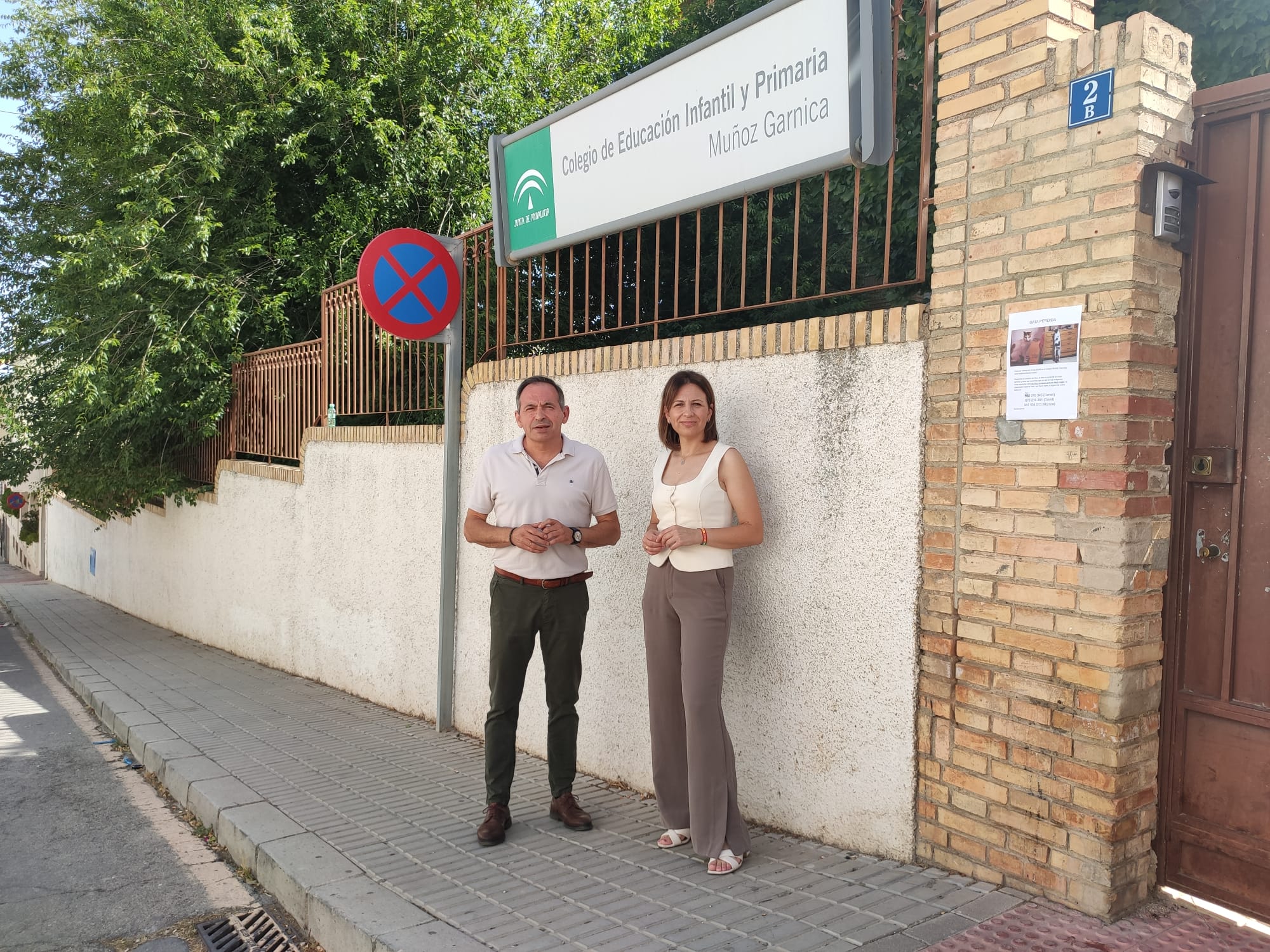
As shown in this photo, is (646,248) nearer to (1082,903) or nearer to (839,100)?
(839,100)

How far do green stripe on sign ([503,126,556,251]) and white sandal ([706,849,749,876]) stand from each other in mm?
3655

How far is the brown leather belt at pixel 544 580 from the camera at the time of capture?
4289mm

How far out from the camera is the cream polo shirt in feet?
14.1

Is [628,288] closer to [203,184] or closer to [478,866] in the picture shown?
[478,866]

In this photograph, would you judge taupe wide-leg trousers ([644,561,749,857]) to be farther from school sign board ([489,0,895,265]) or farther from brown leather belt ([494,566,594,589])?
school sign board ([489,0,895,265])

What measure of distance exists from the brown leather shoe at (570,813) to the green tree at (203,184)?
7.91 metres

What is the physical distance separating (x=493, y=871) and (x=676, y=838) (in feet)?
2.55

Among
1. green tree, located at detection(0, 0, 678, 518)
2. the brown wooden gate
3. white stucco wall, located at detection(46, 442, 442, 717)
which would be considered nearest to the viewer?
the brown wooden gate

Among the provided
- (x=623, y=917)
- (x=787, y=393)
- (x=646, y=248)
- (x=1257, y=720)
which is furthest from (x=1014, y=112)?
(x=646, y=248)

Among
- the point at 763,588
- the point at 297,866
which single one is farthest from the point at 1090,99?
the point at 297,866

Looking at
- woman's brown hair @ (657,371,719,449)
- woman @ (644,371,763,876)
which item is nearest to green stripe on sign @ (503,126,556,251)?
woman's brown hair @ (657,371,719,449)

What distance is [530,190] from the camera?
5969mm

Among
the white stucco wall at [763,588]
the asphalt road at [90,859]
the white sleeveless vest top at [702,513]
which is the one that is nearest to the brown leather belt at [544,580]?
the white sleeveless vest top at [702,513]

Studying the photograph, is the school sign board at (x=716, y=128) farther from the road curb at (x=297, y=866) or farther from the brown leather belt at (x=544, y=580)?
the road curb at (x=297, y=866)
